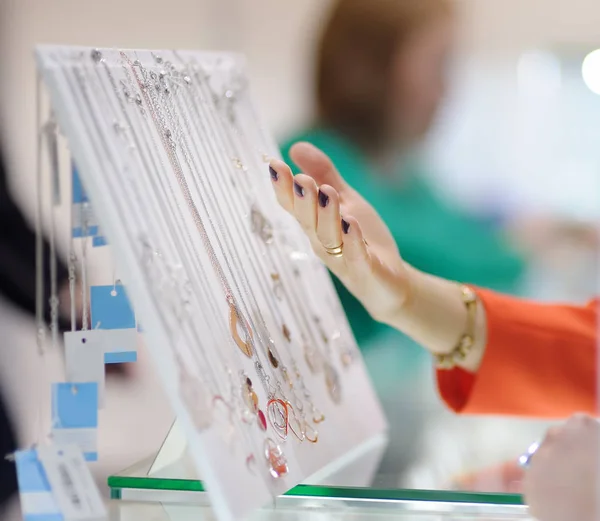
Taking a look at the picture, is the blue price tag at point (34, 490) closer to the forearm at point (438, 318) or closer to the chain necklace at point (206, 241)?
the chain necklace at point (206, 241)

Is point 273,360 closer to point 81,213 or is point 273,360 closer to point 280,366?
point 280,366

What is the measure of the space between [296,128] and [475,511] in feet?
3.28

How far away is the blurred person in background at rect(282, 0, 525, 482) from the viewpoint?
1406mm

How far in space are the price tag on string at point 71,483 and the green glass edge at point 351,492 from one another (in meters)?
0.02

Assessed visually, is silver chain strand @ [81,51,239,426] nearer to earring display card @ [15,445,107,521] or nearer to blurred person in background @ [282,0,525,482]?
earring display card @ [15,445,107,521]

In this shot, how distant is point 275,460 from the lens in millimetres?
454

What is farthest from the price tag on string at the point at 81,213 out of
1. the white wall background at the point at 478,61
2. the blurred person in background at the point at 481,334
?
the white wall background at the point at 478,61

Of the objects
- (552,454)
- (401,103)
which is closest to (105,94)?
(552,454)

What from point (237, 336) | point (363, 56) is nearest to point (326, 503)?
point (237, 336)

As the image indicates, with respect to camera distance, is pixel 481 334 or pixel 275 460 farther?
pixel 481 334

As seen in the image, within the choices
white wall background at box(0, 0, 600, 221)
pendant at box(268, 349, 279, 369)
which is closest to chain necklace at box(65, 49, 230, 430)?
pendant at box(268, 349, 279, 369)

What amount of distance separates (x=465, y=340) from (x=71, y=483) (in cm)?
39

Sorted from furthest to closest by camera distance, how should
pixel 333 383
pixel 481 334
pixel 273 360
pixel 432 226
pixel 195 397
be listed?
pixel 432 226, pixel 481 334, pixel 333 383, pixel 273 360, pixel 195 397

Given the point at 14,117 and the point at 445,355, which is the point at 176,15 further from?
the point at 445,355
